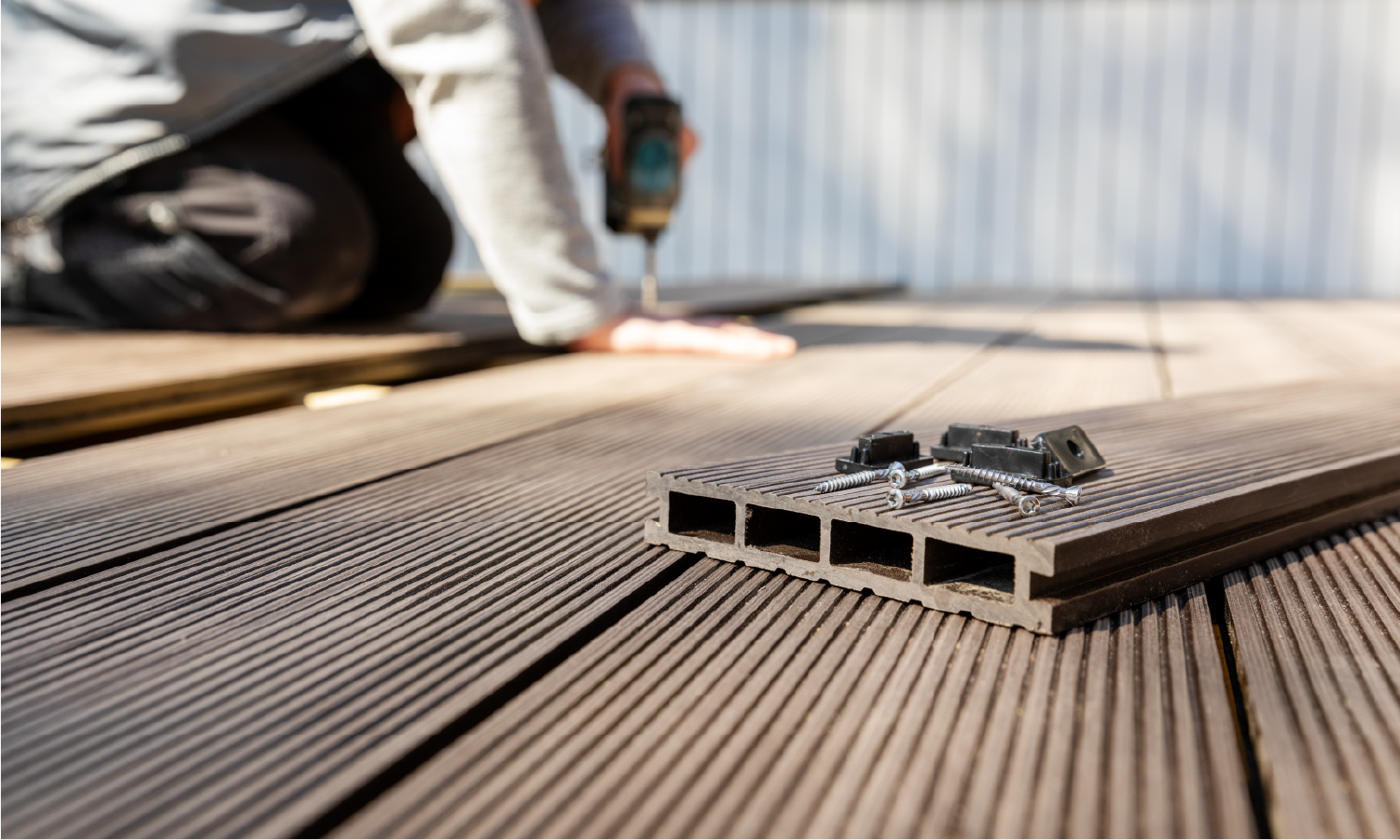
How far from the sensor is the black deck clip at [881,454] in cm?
65

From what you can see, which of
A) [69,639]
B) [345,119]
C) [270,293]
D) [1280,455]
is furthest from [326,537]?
[345,119]

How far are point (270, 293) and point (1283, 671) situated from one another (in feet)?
5.38

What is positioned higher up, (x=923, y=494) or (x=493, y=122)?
(x=493, y=122)

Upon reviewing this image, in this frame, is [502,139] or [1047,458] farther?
[502,139]

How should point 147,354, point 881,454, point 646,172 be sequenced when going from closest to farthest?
point 881,454, point 147,354, point 646,172

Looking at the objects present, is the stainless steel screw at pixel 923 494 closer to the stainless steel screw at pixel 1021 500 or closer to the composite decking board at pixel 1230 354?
the stainless steel screw at pixel 1021 500

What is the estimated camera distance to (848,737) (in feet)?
1.35

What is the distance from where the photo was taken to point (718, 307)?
8.84 feet

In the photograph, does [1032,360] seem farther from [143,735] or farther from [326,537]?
[143,735]

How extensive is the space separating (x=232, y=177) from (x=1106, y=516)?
156cm

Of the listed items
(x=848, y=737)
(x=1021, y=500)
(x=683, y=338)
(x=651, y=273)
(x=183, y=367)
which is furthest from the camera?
(x=651, y=273)

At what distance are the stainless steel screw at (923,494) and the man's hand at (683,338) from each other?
112cm

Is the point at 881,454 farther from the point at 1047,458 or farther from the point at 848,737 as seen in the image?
the point at 848,737

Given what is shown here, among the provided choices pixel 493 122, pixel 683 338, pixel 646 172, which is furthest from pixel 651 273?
pixel 493 122
